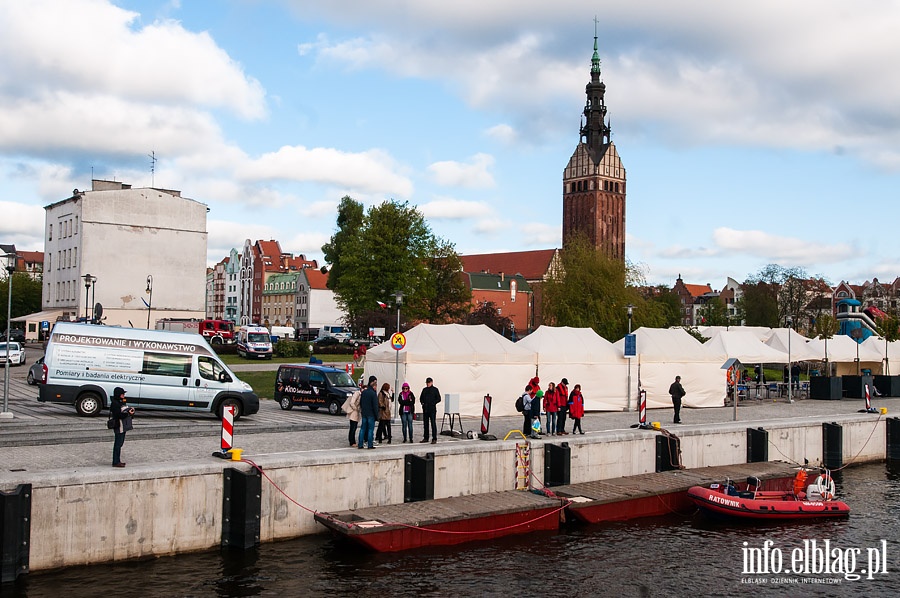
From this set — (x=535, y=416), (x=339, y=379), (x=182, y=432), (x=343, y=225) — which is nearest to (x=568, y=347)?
(x=339, y=379)

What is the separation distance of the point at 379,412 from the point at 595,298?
44.5 meters

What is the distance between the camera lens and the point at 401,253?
7012 centimetres

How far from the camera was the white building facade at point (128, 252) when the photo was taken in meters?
74.6

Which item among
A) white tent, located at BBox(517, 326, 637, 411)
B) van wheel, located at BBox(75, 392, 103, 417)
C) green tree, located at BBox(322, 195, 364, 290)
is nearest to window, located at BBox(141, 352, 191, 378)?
van wheel, located at BBox(75, 392, 103, 417)

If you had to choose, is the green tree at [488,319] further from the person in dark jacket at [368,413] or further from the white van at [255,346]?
the person in dark jacket at [368,413]

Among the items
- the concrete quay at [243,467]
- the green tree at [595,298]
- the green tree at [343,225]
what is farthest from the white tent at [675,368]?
the green tree at [343,225]

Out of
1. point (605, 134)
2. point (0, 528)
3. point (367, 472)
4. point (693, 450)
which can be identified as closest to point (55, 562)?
point (0, 528)

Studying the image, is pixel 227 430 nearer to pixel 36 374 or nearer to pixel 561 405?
Result: pixel 561 405

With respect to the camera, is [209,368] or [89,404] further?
[209,368]

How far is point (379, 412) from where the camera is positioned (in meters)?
21.7

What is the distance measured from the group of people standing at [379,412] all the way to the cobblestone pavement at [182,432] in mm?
431

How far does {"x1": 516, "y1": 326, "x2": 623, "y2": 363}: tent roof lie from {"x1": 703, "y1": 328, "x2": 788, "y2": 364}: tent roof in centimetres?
700

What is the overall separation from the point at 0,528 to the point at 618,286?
2159 inches

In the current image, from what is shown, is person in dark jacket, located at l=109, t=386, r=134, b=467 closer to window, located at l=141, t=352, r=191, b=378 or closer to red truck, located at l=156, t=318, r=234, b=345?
window, located at l=141, t=352, r=191, b=378
